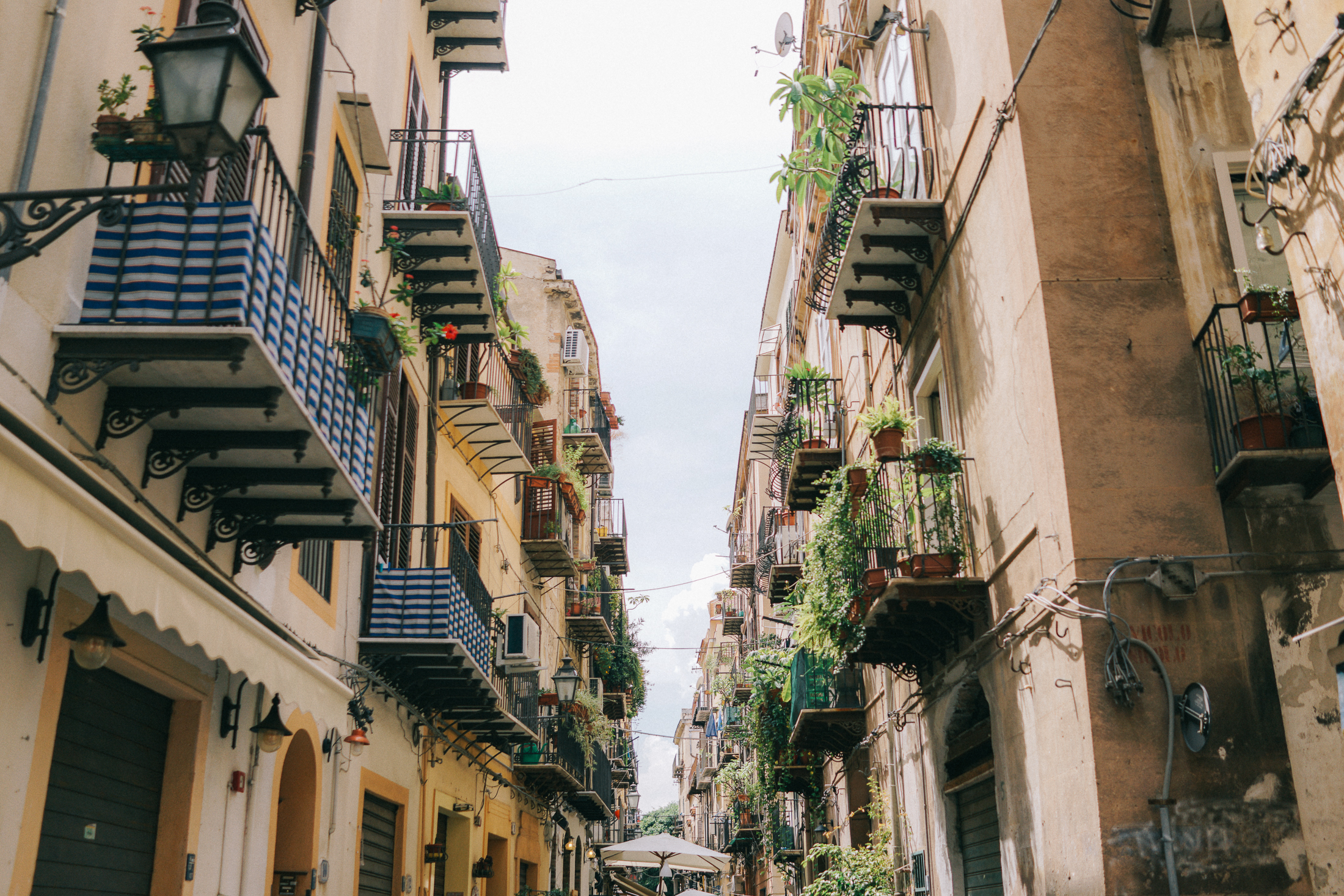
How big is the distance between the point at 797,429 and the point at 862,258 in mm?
6581

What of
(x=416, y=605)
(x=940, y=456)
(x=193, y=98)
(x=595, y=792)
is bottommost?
(x=595, y=792)

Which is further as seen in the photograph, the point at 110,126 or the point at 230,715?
the point at 230,715

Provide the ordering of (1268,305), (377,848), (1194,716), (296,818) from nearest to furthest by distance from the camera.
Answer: (1194,716)
(1268,305)
(296,818)
(377,848)

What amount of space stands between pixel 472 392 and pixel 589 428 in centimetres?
1523

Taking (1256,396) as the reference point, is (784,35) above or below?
above

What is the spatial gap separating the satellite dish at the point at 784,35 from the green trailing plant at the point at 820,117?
250 cm

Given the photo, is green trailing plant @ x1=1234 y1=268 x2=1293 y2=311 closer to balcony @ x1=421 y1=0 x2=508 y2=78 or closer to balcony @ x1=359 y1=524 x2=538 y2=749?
balcony @ x1=359 y1=524 x2=538 y2=749

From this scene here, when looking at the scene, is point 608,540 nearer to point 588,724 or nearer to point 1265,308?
point 588,724

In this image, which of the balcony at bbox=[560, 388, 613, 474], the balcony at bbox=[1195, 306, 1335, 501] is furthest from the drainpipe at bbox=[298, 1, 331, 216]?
the balcony at bbox=[560, 388, 613, 474]

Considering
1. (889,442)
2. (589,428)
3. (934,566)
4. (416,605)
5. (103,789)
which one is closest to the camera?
(103,789)

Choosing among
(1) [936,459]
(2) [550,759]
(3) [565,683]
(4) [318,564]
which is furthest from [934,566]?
(2) [550,759]

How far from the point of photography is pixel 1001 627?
31.2ft

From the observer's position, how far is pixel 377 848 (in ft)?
40.8

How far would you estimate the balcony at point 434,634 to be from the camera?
1196cm
